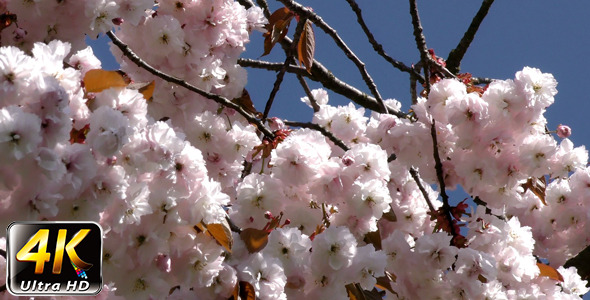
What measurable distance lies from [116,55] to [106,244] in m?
1.38

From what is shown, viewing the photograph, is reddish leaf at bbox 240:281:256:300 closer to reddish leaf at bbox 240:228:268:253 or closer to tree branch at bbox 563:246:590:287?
reddish leaf at bbox 240:228:268:253

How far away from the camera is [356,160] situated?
2.61 m

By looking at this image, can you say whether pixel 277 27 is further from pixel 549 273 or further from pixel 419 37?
pixel 549 273

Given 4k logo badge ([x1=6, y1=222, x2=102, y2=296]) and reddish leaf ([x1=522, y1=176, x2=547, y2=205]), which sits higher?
reddish leaf ([x1=522, y1=176, x2=547, y2=205])

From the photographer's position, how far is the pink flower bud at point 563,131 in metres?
2.92

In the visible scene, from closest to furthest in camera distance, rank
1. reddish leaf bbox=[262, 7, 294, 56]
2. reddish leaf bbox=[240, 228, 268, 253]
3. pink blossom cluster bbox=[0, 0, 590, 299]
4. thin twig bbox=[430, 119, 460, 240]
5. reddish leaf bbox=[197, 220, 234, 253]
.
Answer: pink blossom cluster bbox=[0, 0, 590, 299], reddish leaf bbox=[197, 220, 234, 253], reddish leaf bbox=[240, 228, 268, 253], thin twig bbox=[430, 119, 460, 240], reddish leaf bbox=[262, 7, 294, 56]

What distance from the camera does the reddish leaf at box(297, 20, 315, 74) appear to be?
10.2 feet

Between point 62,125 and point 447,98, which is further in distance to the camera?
point 447,98

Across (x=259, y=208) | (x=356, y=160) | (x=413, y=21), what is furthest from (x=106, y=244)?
(x=413, y=21)

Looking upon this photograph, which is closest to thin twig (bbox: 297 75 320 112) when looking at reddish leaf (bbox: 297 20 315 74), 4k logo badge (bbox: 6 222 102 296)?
reddish leaf (bbox: 297 20 315 74)

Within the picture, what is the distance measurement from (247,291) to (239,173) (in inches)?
43.5

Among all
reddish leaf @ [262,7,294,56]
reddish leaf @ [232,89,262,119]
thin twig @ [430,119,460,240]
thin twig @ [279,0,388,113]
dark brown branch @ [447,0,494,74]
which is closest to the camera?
thin twig @ [430,119,460,240]

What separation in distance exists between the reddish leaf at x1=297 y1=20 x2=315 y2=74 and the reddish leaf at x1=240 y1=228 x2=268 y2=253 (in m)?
0.91

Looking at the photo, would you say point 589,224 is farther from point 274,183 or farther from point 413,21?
point 274,183
